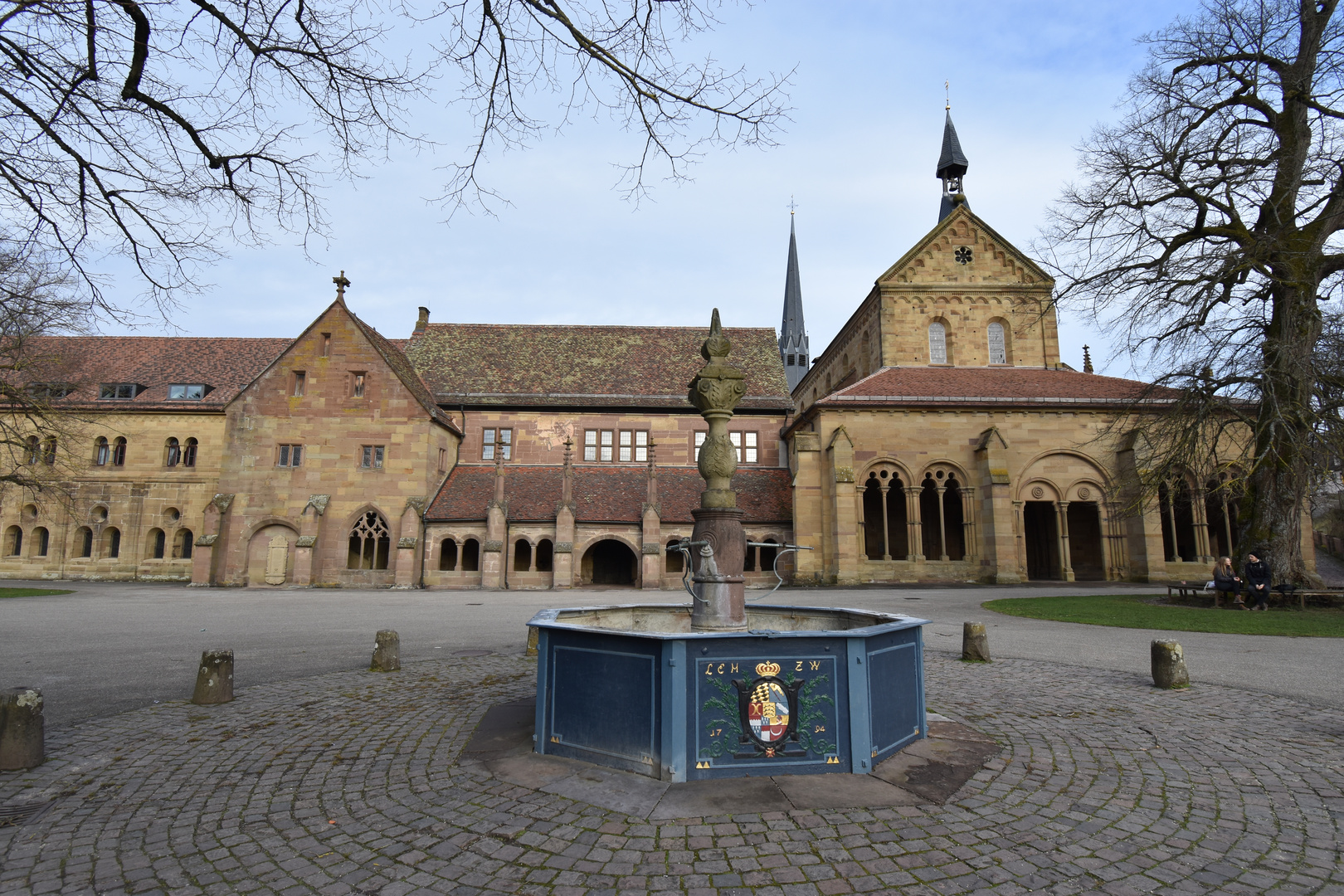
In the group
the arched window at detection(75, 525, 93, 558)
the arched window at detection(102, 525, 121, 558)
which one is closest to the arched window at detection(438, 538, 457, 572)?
the arched window at detection(102, 525, 121, 558)

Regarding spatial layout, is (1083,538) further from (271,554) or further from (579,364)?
(271,554)

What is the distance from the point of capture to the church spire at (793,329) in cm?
7706

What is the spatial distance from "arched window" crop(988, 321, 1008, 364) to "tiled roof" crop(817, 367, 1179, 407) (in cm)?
99

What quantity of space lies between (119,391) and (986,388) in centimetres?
4382

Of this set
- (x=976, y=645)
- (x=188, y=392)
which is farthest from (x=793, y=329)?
(x=976, y=645)

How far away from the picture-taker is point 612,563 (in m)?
33.5

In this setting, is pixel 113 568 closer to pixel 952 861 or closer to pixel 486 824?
pixel 486 824

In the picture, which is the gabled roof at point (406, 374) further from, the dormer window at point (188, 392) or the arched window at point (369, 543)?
the dormer window at point (188, 392)

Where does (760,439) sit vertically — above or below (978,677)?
above

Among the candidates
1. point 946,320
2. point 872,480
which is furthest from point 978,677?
point 946,320

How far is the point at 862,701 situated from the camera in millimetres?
5008

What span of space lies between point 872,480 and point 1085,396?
31.4ft

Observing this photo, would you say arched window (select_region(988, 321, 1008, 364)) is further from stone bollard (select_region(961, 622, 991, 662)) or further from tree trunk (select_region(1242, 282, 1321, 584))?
stone bollard (select_region(961, 622, 991, 662))

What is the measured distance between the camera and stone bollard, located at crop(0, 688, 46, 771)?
531 cm
